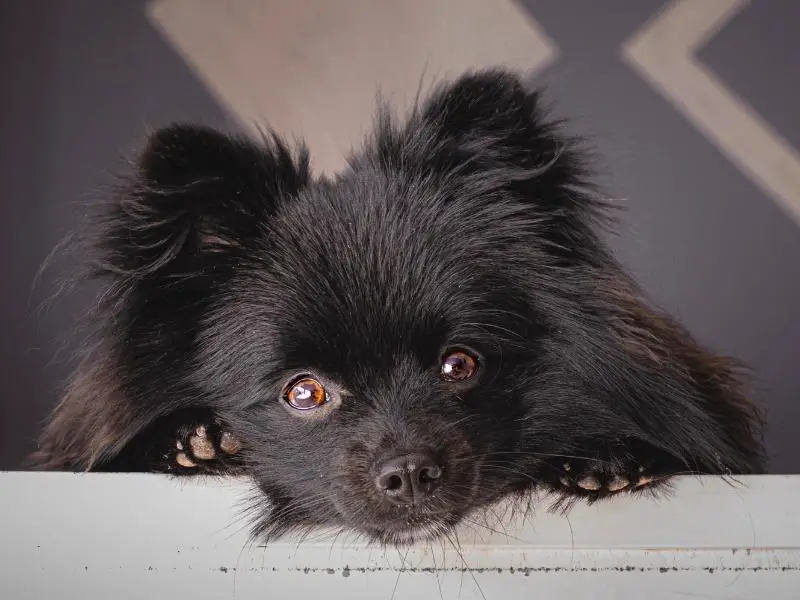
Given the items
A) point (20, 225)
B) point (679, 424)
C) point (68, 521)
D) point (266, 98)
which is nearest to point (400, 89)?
point (266, 98)

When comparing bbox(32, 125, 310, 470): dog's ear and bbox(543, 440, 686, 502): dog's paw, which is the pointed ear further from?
bbox(543, 440, 686, 502): dog's paw

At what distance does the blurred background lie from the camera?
4.28m

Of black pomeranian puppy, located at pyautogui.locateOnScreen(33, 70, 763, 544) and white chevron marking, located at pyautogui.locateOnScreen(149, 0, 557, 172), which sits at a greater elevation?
white chevron marking, located at pyautogui.locateOnScreen(149, 0, 557, 172)

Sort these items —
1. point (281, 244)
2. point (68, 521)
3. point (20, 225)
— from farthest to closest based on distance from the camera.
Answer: point (20, 225)
point (281, 244)
point (68, 521)

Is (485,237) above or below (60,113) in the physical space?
above

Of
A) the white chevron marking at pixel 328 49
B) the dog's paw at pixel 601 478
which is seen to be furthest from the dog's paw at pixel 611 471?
the white chevron marking at pixel 328 49

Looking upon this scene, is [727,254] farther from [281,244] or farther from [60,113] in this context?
[60,113]

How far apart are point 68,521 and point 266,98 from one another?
315 centimetres

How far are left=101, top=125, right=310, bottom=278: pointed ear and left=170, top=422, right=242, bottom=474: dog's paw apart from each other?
407mm

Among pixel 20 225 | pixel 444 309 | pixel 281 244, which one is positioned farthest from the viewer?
pixel 20 225

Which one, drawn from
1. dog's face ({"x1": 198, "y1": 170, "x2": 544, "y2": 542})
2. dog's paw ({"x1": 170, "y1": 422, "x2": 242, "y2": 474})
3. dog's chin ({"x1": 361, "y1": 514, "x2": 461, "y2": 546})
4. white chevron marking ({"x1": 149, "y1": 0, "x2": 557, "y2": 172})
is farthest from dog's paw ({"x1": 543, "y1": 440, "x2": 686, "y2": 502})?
white chevron marking ({"x1": 149, "y1": 0, "x2": 557, "y2": 172})

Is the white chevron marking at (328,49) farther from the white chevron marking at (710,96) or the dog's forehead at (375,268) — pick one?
the dog's forehead at (375,268)

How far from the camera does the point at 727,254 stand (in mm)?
4336

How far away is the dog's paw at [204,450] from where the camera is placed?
2012 millimetres
